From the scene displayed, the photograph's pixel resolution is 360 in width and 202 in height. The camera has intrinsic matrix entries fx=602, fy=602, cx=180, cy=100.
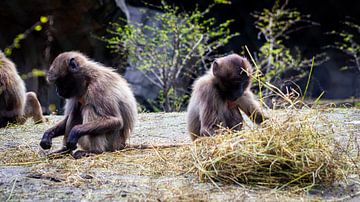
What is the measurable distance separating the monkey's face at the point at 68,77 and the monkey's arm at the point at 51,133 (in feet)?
1.25

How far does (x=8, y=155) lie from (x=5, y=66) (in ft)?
10.4

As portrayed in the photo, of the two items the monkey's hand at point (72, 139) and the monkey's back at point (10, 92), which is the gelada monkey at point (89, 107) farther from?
the monkey's back at point (10, 92)

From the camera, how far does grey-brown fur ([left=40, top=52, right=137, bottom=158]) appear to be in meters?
6.01

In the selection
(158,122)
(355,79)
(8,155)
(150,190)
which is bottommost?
(355,79)

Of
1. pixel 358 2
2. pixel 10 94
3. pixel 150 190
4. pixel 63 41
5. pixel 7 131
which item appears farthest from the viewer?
pixel 358 2

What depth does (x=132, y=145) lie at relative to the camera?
21.3 ft

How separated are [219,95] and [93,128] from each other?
1336 millimetres

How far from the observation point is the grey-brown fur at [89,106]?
6.01 metres

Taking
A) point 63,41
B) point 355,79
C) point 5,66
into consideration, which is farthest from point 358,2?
point 5,66

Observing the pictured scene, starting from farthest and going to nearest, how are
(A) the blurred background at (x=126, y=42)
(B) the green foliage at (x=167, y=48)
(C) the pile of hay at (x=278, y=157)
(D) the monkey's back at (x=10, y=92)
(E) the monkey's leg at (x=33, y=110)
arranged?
(A) the blurred background at (x=126, y=42) < (B) the green foliage at (x=167, y=48) < (E) the monkey's leg at (x=33, y=110) < (D) the monkey's back at (x=10, y=92) < (C) the pile of hay at (x=278, y=157)

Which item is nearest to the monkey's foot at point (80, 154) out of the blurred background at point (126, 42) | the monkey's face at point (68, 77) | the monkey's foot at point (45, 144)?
the monkey's foot at point (45, 144)

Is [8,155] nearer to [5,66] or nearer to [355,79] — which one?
[5,66]

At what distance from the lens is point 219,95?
245 inches

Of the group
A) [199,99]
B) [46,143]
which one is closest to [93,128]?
[46,143]
